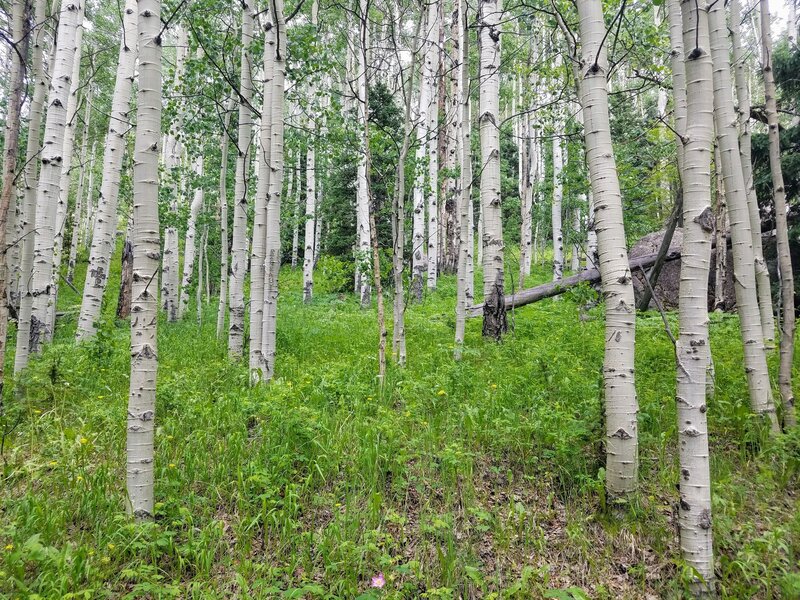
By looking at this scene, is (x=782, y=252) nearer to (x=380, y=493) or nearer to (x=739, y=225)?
(x=739, y=225)

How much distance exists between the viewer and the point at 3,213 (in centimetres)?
322

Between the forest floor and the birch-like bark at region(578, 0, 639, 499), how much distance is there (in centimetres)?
28

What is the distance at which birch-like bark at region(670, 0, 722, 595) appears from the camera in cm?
219

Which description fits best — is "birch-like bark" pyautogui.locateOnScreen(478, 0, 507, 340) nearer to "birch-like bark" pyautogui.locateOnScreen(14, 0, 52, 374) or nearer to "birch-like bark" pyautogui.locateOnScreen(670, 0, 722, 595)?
"birch-like bark" pyautogui.locateOnScreen(670, 0, 722, 595)

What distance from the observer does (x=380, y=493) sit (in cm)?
284

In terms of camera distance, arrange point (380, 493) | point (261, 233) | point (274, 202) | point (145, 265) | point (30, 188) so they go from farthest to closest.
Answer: point (261, 233) → point (274, 202) → point (30, 188) → point (380, 493) → point (145, 265)

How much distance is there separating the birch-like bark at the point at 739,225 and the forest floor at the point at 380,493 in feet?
0.83

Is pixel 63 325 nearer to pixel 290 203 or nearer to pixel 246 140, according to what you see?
pixel 246 140

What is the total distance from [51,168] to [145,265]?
4628 mm

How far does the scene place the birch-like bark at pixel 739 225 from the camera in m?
3.43

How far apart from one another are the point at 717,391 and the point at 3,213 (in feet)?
20.2

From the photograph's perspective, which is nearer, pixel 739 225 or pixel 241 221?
pixel 739 225

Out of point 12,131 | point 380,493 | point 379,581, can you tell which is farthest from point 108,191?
point 379,581

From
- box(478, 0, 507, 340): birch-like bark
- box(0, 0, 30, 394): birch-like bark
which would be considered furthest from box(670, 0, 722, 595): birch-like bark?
box(0, 0, 30, 394): birch-like bark
